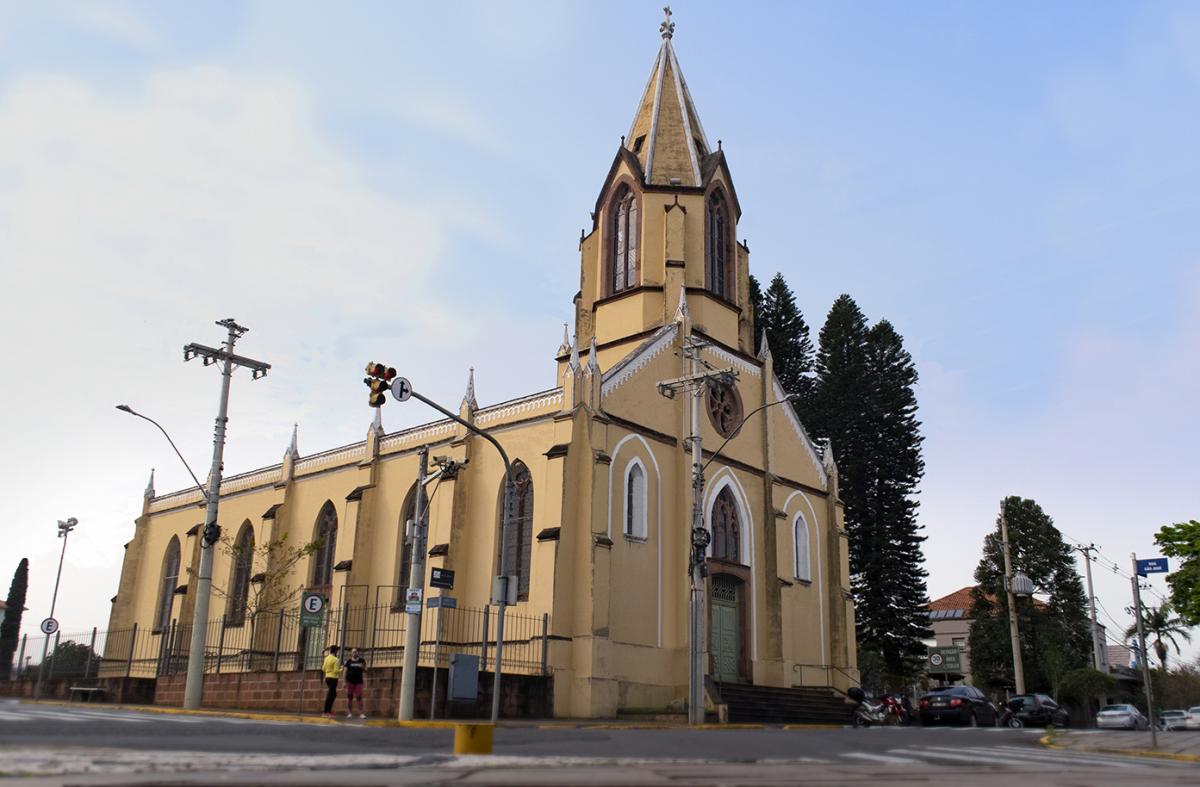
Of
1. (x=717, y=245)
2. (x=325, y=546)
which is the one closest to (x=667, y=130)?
(x=717, y=245)

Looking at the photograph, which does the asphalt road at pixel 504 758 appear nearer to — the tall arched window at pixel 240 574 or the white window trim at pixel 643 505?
the white window trim at pixel 643 505

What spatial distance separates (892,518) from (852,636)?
11.9m

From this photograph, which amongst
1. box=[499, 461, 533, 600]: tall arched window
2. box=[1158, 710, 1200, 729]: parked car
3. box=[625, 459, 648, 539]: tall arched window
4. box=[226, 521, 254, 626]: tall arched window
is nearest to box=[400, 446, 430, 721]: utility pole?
box=[499, 461, 533, 600]: tall arched window

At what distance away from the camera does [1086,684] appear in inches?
1967

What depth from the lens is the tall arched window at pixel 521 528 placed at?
2920 centimetres

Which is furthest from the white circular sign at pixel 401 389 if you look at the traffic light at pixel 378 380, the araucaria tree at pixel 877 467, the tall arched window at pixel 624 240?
the araucaria tree at pixel 877 467

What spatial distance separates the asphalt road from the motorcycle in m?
14.4

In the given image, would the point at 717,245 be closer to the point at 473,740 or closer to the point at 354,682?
the point at 354,682

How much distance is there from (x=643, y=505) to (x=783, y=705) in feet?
22.6

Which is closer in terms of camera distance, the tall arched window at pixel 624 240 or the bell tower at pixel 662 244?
the bell tower at pixel 662 244

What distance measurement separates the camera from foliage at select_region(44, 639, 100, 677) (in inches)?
1297

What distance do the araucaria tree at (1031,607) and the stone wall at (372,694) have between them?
122ft

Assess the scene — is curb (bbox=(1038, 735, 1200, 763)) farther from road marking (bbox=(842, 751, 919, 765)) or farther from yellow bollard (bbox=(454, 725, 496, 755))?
yellow bollard (bbox=(454, 725, 496, 755))

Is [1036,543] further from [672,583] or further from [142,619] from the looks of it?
[142,619]
